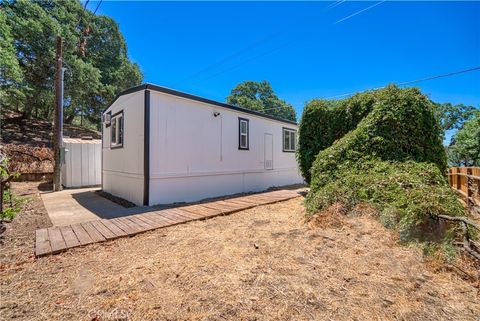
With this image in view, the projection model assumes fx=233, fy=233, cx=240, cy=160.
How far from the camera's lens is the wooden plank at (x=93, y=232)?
3481 mm

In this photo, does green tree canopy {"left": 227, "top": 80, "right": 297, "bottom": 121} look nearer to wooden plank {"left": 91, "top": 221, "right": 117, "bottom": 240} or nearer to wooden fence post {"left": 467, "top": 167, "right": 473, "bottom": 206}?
wooden fence post {"left": 467, "top": 167, "right": 473, "bottom": 206}

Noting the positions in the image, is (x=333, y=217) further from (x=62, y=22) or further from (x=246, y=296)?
(x=62, y=22)

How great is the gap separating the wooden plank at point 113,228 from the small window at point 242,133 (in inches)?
190

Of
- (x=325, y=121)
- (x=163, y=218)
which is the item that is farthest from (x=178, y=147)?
(x=325, y=121)

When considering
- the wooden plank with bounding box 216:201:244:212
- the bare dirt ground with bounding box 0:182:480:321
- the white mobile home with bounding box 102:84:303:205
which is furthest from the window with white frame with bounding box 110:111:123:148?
the bare dirt ground with bounding box 0:182:480:321

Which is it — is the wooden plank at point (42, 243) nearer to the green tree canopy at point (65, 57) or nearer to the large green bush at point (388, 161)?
the large green bush at point (388, 161)

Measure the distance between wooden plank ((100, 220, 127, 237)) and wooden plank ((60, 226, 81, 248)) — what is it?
509 millimetres

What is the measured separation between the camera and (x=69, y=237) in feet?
11.6

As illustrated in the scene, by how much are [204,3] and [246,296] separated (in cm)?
972

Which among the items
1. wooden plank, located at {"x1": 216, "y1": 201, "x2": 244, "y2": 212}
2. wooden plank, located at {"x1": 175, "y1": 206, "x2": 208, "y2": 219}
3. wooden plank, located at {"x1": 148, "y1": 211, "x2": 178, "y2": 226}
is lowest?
wooden plank, located at {"x1": 148, "y1": 211, "x2": 178, "y2": 226}

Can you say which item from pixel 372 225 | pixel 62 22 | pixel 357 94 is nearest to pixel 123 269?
pixel 372 225

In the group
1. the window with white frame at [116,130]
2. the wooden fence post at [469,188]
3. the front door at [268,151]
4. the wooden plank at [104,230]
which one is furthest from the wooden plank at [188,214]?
the wooden fence post at [469,188]

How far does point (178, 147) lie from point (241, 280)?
4.70m

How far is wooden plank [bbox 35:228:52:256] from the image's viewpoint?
2994 mm
